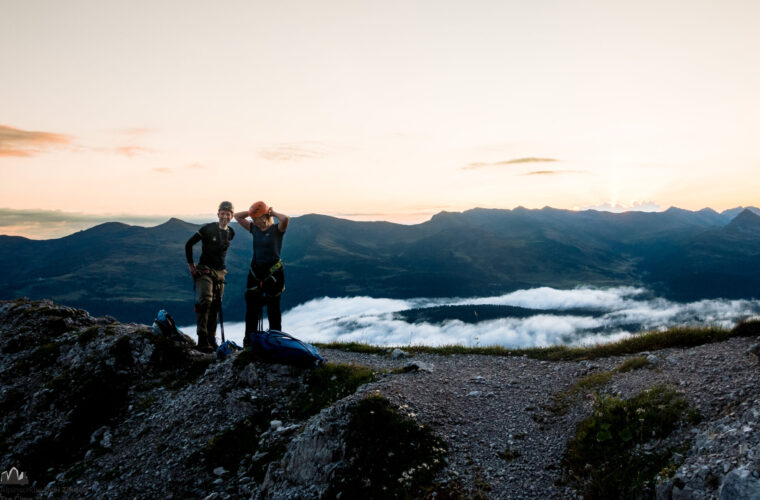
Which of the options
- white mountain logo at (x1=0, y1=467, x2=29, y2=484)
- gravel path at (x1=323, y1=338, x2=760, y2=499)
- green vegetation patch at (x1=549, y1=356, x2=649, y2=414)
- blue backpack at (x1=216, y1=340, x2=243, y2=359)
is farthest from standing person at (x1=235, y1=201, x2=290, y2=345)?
green vegetation patch at (x1=549, y1=356, x2=649, y2=414)

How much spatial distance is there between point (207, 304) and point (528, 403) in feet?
43.7

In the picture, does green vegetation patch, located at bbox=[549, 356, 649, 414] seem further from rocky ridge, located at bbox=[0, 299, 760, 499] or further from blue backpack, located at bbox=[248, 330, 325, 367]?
blue backpack, located at bbox=[248, 330, 325, 367]

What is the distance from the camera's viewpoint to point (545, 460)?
924cm

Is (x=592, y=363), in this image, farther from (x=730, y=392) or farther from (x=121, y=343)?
(x=121, y=343)

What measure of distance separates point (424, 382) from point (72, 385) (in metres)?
13.8

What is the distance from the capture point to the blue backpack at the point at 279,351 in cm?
1459

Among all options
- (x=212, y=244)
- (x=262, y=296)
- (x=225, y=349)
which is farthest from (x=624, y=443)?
(x=212, y=244)

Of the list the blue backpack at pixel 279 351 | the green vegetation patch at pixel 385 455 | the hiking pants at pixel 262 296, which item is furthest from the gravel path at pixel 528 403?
the hiking pants at pixel 262 296

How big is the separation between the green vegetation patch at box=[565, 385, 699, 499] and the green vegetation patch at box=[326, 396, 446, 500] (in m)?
3.08

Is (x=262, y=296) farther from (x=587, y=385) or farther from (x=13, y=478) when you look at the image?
(x=587, y=385)

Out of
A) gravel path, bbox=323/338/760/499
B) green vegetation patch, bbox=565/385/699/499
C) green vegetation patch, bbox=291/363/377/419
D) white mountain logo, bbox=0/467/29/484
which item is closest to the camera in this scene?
green vegetation patch, bbox=565/385/699/499

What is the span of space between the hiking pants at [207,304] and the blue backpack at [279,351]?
13.0 feet

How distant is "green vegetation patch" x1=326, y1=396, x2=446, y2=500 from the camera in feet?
28.4

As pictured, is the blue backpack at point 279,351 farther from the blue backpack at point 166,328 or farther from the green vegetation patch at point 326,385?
the blue backpack at point 166,328
